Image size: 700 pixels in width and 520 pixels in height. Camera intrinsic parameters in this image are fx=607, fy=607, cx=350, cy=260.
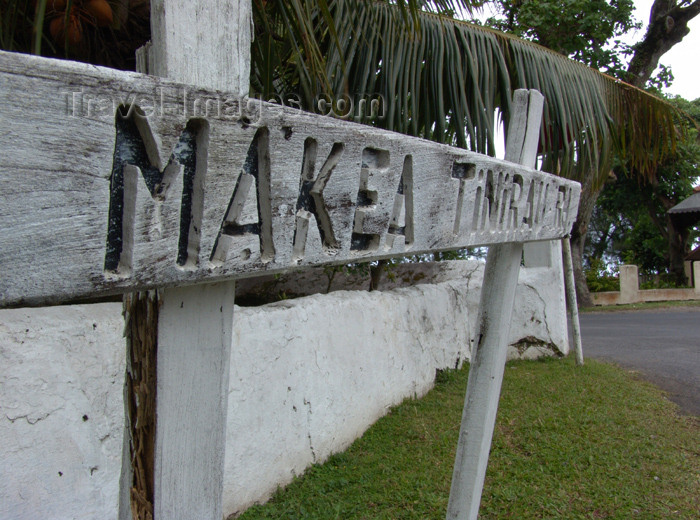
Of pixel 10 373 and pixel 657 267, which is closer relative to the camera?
pixel 10 373

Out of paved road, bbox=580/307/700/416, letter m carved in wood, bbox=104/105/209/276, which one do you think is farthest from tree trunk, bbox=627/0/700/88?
letter m carved in wood, bbox=104/105/209/276

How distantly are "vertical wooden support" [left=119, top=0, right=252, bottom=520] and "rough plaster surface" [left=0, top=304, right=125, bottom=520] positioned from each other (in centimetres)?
121

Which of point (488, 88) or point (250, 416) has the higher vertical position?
point (488, 88)

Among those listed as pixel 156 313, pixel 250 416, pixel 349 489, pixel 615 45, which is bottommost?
pixel 349 489

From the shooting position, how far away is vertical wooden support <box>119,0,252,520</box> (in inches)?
31.7

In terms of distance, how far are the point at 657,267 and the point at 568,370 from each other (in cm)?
1693

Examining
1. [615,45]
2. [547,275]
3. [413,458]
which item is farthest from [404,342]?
[615,45]

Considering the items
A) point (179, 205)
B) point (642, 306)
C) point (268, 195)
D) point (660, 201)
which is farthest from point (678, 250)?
point (179, 205)

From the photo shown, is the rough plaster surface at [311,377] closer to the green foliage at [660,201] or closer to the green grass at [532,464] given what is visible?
the green grass at [532,464]

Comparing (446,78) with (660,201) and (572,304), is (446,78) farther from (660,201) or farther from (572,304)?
(660,201)

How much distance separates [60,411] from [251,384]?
3.04 feet

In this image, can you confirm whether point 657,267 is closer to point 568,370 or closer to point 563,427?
point 568,370

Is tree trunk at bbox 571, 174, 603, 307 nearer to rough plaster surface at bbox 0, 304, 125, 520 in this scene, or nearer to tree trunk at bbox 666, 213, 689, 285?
tree trunk at bbox 666, 213, 689, 285

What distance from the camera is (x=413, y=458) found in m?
3.34
